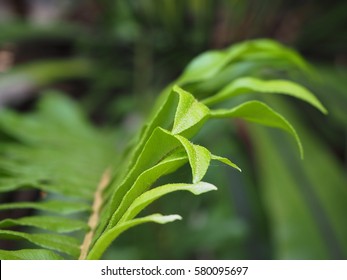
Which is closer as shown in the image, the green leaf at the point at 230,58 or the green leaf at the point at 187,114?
the green leaf at the point at 187,114

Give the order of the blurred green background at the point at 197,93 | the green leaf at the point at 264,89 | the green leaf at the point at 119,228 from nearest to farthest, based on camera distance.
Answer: the green leaf at the point at 119,228
the green leaf at the point at 264,89
the blurred green background at the point at 197,93

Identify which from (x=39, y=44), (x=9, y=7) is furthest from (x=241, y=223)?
(x=9, y=7)

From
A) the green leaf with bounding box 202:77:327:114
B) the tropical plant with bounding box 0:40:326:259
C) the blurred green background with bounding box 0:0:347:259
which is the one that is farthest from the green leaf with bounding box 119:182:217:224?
the blurred green background with bounding box 0:0:347:259

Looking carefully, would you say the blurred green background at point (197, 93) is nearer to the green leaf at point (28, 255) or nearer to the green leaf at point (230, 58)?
the green leaf at point (230, 58)

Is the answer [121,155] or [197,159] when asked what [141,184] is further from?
[121,155]

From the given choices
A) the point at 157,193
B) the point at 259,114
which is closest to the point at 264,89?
the point at 259,114

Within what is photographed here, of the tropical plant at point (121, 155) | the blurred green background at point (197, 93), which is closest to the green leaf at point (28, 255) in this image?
the tropical plant at point (121, 155)
